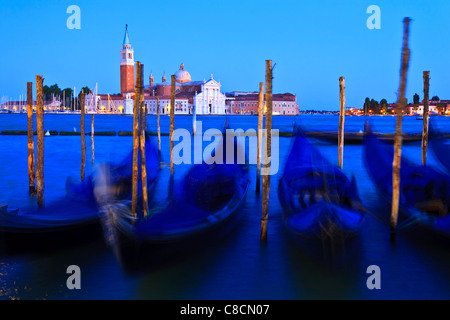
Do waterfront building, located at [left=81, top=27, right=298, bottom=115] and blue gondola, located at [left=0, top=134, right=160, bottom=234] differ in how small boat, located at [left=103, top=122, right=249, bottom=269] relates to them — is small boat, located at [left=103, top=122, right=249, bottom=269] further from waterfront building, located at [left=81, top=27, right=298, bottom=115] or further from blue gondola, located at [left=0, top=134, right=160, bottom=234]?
waterfront building, located at [left=81, top=27, right=298, bottom=115]

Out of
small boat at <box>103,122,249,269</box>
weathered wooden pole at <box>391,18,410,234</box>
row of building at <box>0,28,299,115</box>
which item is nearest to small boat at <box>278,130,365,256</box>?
weathered wooden pole at <box>391,18,410,234</box>

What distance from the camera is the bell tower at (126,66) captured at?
74.9m

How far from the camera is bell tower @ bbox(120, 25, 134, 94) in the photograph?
246 ft

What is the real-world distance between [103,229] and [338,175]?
317 cm

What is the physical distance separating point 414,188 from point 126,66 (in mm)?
73576

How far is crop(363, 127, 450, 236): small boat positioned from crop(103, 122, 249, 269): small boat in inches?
75.9

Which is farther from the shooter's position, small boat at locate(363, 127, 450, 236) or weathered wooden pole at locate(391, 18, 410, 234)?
small boat at locate(363, 127, 450, 236)

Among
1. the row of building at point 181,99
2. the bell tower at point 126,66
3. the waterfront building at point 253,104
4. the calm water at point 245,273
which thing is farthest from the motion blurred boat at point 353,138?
the bell tower at point 126,66

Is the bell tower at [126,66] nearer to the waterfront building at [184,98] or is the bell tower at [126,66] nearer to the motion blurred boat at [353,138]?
the waterfront building at [184,98]

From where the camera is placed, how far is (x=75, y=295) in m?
3.82

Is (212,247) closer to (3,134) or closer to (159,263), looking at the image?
(159,263)

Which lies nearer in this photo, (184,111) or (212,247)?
(212,247)
